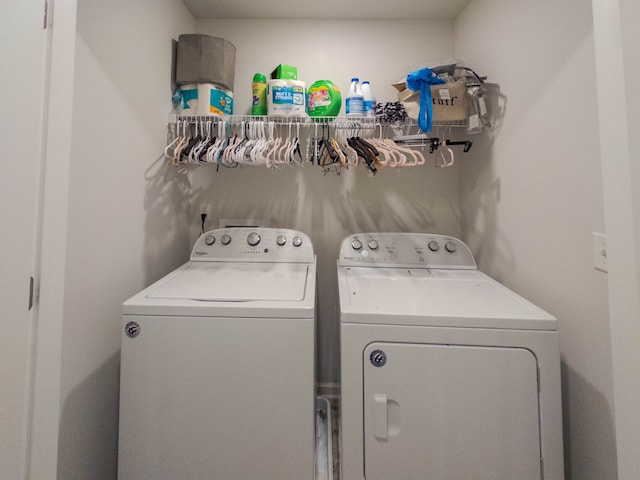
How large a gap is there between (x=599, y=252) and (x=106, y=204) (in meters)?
1.84

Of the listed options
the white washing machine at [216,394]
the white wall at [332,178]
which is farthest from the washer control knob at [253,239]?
the white washing machine at [216,394]

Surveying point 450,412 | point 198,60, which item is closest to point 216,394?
point 450,412

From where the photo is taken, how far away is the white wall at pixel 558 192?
0.90 meters

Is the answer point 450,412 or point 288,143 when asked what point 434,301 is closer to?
point 450,412

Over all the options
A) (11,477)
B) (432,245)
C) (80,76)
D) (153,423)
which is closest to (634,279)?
(432,245)

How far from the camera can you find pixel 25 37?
657 mm

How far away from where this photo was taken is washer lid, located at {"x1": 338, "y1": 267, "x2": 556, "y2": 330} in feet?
2.94

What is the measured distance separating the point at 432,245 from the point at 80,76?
178 centimetres

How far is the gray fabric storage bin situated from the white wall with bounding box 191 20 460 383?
0.29 m

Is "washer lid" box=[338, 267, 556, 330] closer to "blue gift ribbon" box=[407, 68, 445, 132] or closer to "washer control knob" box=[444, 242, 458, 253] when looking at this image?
"washer control knob" box=[444, 242, 458, 253]

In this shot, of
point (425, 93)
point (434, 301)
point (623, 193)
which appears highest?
point (425, 93)

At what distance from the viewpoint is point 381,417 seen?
0.90 metres

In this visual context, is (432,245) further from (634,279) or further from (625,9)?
(625,9)

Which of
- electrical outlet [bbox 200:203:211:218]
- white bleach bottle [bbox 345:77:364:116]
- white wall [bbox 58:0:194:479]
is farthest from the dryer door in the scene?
electrical outlet [bbox 200:203:211:218]
